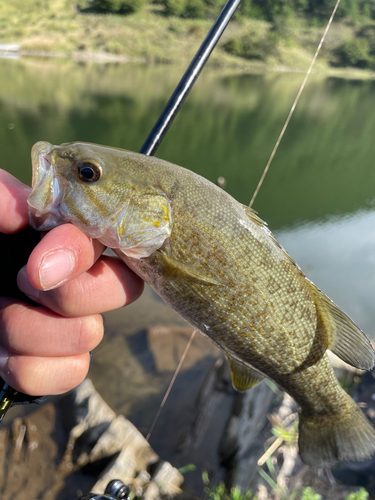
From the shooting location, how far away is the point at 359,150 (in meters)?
19.6

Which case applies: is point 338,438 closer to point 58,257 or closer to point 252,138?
point 58,257

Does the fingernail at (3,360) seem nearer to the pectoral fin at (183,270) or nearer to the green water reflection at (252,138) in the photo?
the pectoral fin at (183,270)

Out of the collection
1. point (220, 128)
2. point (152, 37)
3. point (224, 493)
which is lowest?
point (220, 128)

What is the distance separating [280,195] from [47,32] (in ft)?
128

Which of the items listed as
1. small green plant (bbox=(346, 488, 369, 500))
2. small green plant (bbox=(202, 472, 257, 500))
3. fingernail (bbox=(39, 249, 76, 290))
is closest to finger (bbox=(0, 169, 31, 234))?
fingernail (bbox=(39, 249, 76, 290))

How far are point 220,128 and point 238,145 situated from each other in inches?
144

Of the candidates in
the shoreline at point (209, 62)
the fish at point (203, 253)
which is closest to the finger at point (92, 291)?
the fish at point (203, 253)

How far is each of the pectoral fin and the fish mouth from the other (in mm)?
417

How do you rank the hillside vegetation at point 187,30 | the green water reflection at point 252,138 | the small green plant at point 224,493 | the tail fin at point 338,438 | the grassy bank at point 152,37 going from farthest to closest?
the hillside vegetation at point 187,30 → the grassy bank at point 152,37 → the green water reflection at point 252,138 → the small green plant at point 224,493 → the tail fin at point 338,438

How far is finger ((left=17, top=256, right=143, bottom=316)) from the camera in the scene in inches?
46.3

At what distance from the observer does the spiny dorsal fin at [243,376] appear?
136 cm

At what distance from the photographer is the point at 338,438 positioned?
1295 millimetres

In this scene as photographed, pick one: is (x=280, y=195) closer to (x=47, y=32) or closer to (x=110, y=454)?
(x=110, y=454)

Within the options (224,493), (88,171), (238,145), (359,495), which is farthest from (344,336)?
(238,145)
